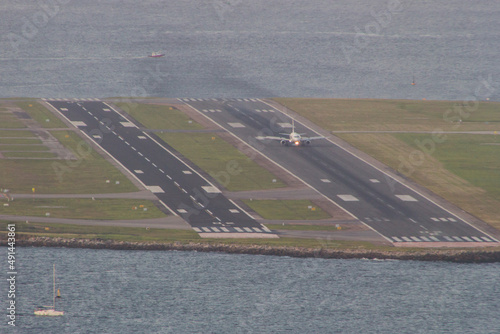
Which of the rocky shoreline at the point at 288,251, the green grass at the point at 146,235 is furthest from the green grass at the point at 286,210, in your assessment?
the rocky shoreline at the point at 288,251

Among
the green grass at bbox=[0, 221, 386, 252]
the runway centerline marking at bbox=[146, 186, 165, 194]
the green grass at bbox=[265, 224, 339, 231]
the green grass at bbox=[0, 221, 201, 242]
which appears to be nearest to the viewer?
the green grass at bbox=[0, 221, 386, 252]

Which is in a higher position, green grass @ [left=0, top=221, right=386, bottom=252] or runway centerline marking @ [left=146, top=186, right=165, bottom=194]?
runway centerline marking @ [left=146, top=186, right=165, bottom=194]

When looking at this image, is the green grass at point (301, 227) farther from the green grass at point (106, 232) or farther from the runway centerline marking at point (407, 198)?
the runway centerline marking at point (407, 198)

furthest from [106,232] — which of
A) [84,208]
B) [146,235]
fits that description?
[84,208]

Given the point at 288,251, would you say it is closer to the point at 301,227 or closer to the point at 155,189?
the point at 301,227

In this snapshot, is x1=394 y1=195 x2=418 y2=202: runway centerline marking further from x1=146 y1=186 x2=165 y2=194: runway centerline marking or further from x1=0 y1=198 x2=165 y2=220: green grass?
x1=0 y1=198 x2=165 y2=220: green grass

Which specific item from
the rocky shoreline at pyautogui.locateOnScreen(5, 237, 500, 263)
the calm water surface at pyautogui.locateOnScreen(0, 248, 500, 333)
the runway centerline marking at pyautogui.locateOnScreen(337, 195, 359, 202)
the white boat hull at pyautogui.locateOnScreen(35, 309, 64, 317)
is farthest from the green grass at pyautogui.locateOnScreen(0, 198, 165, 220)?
the white boat hull at pyautogui.locateOnScreen(35, 309, 64, 317)
